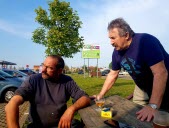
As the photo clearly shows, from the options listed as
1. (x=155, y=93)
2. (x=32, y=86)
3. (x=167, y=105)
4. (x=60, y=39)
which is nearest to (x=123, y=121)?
(x=155, y=93)

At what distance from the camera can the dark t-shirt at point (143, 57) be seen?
3.29 meters

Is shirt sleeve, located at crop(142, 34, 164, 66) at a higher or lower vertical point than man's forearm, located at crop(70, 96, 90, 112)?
higher

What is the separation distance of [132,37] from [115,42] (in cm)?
23

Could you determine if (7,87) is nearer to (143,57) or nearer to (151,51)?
(143,57)

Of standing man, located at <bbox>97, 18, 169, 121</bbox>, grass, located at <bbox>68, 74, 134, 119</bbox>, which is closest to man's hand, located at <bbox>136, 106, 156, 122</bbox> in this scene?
standing man, located at <bbox>97, 18, 169, 121</bbox>

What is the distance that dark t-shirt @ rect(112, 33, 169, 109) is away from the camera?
3.29 metres

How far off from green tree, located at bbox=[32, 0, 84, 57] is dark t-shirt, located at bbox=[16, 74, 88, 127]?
1779 centimetres

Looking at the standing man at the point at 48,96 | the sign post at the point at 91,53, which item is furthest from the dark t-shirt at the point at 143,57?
the sign post at the point at 91,53

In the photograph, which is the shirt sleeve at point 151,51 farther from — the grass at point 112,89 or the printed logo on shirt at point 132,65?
the grass at point 112,89

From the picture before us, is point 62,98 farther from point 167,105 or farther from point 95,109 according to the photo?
point 167,105

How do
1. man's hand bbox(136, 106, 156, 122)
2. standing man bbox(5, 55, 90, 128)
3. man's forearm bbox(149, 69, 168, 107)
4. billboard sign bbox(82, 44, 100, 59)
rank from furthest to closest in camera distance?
billboard sign bbox(82, 44, 100, 59) < standing man bbox(5, 55, 90, 128) < man's forearm bbox(149, 69, 168, 107) < man's hand bbox(136, 106, 156, 122)

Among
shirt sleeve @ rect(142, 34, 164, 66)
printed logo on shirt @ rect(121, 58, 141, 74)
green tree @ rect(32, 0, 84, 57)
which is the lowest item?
printed logo on shirt @ rect(121, 58, 141, 74)

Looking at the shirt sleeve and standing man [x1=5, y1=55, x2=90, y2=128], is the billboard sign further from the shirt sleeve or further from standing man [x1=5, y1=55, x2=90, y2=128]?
the shirt sleeve

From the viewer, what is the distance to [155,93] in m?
3.06
